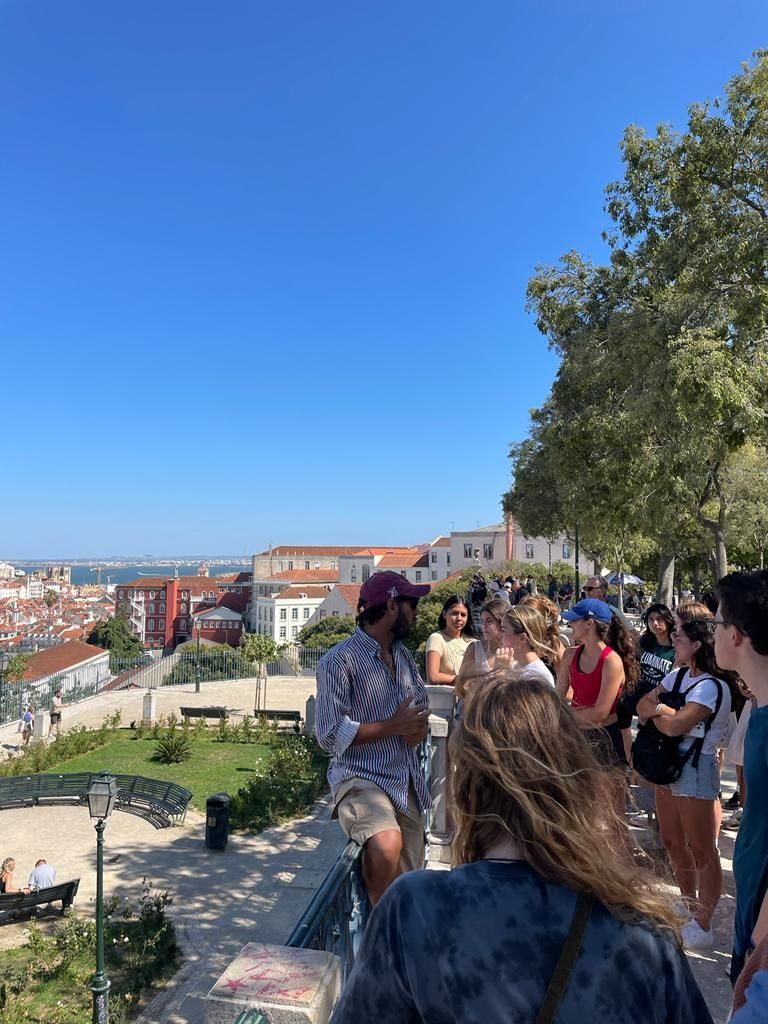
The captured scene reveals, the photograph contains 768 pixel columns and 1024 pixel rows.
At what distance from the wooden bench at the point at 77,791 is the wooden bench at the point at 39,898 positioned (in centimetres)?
429

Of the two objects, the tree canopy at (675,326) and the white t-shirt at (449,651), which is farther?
the tree canopy at (675,326)

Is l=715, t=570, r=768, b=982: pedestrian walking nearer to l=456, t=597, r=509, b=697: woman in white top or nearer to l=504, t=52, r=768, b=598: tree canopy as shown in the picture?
l=456, t=597, r=509, b=697: woman in white top

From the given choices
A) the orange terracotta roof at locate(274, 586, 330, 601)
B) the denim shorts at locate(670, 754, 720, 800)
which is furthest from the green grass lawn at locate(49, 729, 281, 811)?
the orange terracotta roof at locate(274, 586, 330, 601)

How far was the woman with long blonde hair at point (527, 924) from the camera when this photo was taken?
1.17 metres

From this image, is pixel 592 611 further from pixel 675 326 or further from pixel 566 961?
pixel 675 326

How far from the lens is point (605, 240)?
12828 millimetres

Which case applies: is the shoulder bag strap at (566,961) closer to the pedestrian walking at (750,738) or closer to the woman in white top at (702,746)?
the pedestrian walking at (750,738)

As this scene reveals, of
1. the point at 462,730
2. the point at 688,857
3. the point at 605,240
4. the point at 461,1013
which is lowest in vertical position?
the point at 688,857

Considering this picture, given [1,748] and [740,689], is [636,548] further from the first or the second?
[740,689]

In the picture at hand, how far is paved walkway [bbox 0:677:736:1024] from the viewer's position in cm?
645

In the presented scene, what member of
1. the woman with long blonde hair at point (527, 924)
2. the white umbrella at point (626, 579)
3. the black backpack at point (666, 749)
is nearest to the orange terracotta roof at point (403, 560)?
the white umbrella at point (626, 579)

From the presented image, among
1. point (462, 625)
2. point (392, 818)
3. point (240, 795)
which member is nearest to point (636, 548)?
point (240, 795)

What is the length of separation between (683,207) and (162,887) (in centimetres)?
1298

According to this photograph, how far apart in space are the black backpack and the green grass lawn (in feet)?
44.9
